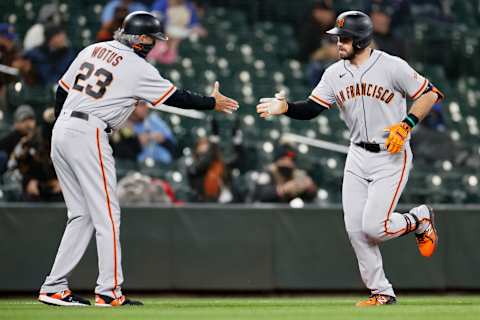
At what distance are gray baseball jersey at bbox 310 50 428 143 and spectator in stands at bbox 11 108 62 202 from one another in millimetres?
3573

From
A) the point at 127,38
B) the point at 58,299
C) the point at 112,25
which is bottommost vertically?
the point at 58,299

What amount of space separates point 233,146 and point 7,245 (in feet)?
8.45

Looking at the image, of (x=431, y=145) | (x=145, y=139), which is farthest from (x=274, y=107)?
(x=431, y=145)

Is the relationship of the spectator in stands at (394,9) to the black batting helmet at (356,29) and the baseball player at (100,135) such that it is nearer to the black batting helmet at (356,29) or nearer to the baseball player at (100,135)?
the black batting helmet at (356,29)

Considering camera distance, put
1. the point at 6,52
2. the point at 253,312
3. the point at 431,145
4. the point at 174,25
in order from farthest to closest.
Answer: the point at 174,25 → the point at 431,145 → the point at 6,52 → the point at 253,312

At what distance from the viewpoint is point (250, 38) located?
45.6 ft

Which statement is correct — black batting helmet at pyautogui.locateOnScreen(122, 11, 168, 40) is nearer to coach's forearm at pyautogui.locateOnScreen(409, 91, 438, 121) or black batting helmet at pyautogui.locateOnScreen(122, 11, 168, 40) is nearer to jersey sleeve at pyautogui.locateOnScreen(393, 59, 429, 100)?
jersey sleeve at pyautogui.locateOnScreen(393, 59, 429, 100)

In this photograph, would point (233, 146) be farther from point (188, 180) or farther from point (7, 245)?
point (7, 245)

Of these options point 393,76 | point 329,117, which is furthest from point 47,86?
point 393,76

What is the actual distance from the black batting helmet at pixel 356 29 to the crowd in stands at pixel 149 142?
138 inches

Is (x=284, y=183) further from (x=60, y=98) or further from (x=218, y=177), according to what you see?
(x=60, y=98)

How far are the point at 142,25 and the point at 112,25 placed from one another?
5.29m

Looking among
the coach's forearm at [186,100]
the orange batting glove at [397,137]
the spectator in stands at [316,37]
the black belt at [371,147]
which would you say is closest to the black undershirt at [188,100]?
the coach's forearm at [186,100]

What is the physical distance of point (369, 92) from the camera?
268 inches
